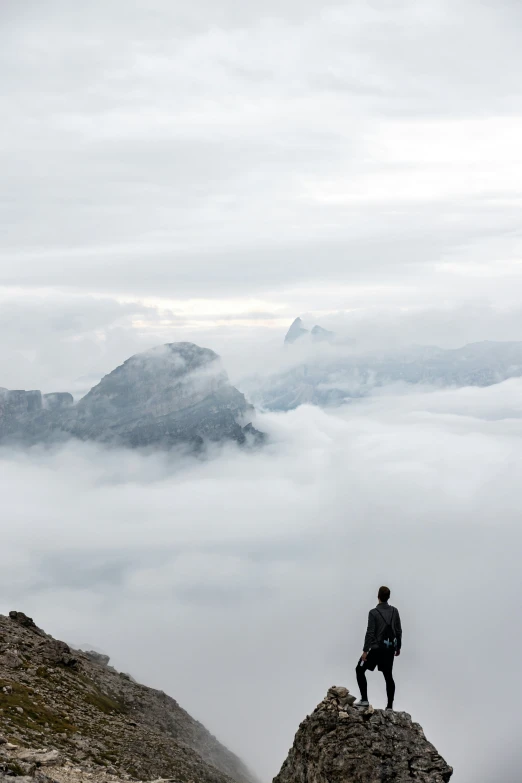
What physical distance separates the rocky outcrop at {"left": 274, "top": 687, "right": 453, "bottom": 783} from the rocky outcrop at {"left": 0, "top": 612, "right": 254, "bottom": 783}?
404 inches

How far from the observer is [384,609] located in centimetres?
2773

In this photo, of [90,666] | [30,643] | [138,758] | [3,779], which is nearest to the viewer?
[3,779]

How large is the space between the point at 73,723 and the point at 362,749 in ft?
110

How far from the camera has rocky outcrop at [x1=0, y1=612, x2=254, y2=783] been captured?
32.2 meters

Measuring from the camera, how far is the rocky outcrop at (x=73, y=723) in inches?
1266

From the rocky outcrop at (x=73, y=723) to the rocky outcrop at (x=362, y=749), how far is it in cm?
1027

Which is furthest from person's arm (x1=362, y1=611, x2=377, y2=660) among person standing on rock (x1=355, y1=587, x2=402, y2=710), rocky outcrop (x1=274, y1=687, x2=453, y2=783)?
rocky outcrop (x1=274, y1=687, x2=453, y2=783)

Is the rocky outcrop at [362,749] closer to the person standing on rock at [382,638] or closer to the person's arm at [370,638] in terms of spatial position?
the person standing on rock at [382,638]

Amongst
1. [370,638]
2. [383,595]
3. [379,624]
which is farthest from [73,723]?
[383,595]

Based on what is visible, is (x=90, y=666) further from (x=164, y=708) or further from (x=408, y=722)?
(x=408, y=722)

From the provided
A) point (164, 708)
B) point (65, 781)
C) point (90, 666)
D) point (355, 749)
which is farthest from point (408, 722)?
point (164, 708)

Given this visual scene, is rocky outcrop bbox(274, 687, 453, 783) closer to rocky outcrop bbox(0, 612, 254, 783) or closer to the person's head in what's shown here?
the person's head

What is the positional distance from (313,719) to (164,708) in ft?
222

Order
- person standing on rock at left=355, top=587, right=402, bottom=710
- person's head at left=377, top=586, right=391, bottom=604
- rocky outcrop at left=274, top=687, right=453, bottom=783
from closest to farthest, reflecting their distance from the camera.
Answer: person's head at left=377, top=586, right=391, bottom=604
person standing on rock at left=355, top=587, right=402, bottom=710
rocky outcrop at left=274, top=687, right=453, bottom=783
